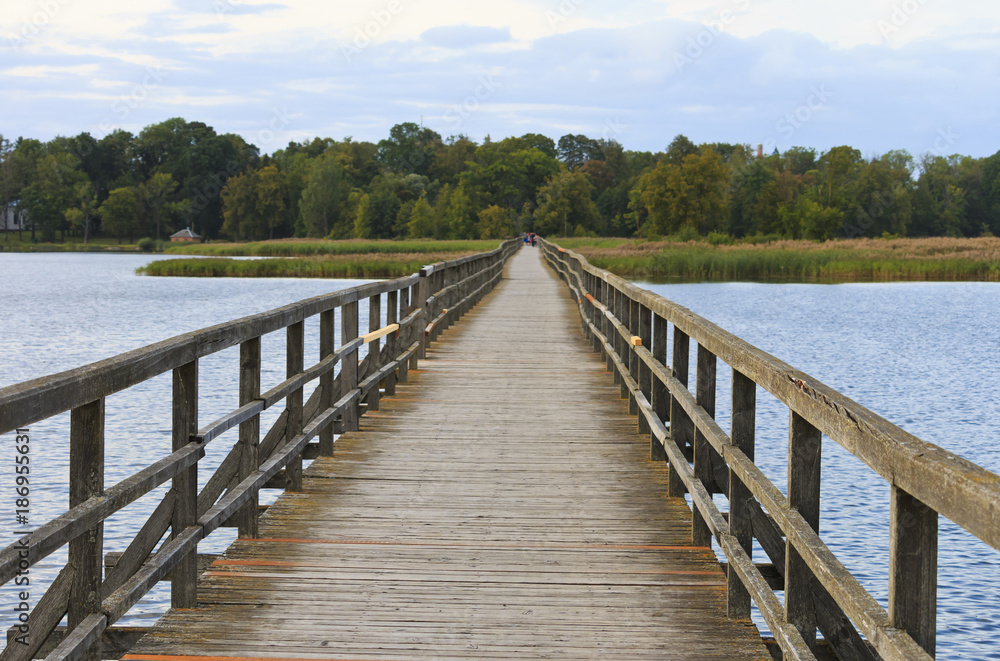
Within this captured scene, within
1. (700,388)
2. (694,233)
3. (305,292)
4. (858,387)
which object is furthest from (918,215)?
(700,388)

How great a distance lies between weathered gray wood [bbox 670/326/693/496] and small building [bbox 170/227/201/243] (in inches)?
4872

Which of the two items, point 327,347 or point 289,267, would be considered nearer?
point 327,347

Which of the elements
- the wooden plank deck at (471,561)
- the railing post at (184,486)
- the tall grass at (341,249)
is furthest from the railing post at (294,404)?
the tall grass at (341,249)

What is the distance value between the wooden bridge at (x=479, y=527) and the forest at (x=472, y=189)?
3046 inches

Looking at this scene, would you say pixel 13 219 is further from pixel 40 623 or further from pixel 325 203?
pixel 40 623

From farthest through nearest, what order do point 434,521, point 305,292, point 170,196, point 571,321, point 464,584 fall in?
point 170,196 < point 305,292 < point 571,321 < point 434,521 < point 464,584

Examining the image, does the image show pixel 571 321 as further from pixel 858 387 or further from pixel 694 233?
pixel 694 233

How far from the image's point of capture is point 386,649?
3160mm

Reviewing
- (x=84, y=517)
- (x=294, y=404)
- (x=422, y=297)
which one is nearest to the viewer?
(x=84, y=517)

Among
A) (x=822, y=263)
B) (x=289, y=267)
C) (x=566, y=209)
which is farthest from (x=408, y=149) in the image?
(x=822, y=263)

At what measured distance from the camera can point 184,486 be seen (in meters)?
3.38

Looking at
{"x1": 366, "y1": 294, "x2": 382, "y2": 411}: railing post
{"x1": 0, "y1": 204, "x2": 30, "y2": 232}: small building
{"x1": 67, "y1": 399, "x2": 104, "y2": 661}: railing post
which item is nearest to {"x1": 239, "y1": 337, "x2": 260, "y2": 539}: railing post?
{"x1": 67, "y1": 399, "x2": 104, "y2": 661}: railing post

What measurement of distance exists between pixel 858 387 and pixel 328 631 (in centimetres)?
1462

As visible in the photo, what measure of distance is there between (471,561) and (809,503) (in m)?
1.81
